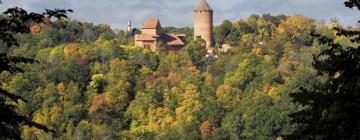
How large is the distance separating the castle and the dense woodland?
6.08 ft

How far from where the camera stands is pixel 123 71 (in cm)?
10819

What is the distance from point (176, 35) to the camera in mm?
127688

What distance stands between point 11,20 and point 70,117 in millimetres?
86442

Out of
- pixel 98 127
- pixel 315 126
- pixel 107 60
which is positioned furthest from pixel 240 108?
pixel 315 126

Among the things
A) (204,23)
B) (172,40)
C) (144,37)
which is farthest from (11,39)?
(204,23)

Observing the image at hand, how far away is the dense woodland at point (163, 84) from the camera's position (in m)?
92.1

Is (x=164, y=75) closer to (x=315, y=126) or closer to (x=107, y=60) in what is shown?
(x=107, y=60)

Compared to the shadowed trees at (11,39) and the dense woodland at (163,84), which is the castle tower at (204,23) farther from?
the shadowed trees at (11,39)

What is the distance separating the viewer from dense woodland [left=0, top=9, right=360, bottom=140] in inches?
3627

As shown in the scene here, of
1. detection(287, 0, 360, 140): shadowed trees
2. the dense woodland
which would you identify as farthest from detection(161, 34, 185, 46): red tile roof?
detection(287, 0, 360, 140): shadowed trees

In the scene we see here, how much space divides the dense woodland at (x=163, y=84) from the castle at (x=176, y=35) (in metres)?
1.85

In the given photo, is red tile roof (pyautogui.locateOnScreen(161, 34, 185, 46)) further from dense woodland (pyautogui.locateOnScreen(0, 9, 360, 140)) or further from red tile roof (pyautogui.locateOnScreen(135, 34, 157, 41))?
dense woodland (pyautogui.locateOnScreen(0, 9, 360, 140))

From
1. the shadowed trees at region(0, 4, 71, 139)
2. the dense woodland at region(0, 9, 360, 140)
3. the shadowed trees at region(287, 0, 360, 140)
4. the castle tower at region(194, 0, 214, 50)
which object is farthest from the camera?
the castle tower at region(194, 0, 214, 50)

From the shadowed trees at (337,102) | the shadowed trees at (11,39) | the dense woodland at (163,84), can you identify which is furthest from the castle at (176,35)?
the shadowed trees at (11,39)
